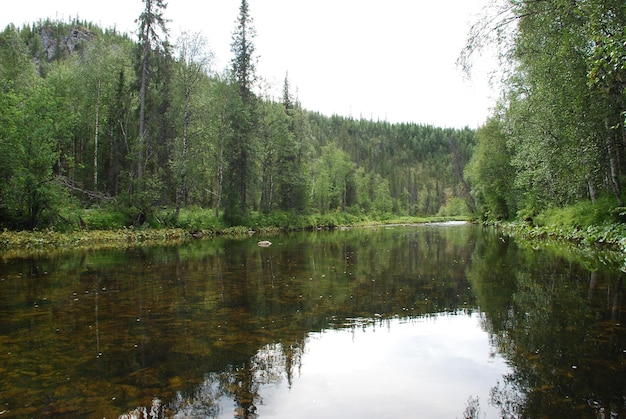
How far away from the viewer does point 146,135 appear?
101ft

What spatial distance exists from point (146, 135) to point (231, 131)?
7977 millimetres

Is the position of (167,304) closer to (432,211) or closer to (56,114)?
(56,114)

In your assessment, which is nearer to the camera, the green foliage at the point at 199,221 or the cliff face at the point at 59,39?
the green foliage at the point at 199,221

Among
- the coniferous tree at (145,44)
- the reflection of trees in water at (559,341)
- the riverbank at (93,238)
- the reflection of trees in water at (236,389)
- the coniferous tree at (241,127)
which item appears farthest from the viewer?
the coniferous tree at (241,127)

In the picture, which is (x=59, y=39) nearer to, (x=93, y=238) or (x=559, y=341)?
(x=93, y=238)

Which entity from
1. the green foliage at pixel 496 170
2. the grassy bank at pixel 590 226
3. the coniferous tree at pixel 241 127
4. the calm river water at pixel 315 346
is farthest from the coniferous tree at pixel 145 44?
the green foliage at pixel 496 170

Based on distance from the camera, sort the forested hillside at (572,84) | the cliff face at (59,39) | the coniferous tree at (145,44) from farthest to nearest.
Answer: the cliff face at (59,39) < the coniferous tree at (145,44) < the forested hillside at (572,84)

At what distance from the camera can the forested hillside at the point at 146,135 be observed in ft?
81.8

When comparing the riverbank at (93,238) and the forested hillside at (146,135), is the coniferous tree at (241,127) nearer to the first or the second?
the forested hillside at (146,135)

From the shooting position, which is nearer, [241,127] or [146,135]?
[146,135]

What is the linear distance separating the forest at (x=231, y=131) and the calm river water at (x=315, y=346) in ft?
→ 19.9

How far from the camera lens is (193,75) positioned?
34.3 metres

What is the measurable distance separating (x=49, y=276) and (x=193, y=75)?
24966 millimetres

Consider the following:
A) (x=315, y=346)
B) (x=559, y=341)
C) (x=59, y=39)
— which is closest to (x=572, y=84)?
(x=559, y=341)
